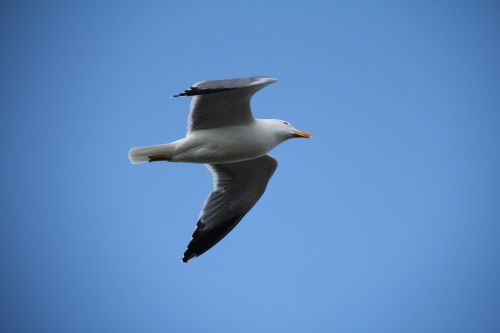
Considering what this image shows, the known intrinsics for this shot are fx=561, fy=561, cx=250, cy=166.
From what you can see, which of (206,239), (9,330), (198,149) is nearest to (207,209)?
(206,239)

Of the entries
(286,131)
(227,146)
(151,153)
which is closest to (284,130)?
(286,131)

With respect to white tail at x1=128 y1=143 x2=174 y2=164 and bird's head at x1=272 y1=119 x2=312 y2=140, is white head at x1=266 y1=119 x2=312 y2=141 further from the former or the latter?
white tail at x1=128 y1=143 x2=174 y2=164

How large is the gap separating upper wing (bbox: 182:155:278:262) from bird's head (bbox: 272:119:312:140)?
0.45m

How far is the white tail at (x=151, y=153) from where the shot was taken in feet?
20.6

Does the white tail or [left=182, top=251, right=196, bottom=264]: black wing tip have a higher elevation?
the white tail

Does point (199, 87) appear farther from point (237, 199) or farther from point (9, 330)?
point (9, 330)

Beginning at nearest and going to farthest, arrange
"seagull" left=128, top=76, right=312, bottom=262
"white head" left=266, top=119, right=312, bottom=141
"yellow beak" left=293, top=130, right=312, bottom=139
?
"seagull" left=128, top=76, right=312, bottom=262 → "white head" left=266, top=119, right=312, bottom=141 → "yellow beak" left=293, top=130, right=312, bottom=139

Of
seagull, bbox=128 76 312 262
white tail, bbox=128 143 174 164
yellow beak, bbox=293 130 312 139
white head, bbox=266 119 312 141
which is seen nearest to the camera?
seagull, bbox=128 76 312 262

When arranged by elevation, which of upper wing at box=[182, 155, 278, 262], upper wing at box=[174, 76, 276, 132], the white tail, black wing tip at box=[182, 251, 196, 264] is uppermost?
upper wing at box=[174, 76, 276, 132]

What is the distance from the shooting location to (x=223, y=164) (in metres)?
7.25

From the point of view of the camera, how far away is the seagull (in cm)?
597

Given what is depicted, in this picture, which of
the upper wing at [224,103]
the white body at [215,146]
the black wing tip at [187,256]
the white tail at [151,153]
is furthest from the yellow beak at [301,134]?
the black wing tip at [187,256]

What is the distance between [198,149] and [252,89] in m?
0.98

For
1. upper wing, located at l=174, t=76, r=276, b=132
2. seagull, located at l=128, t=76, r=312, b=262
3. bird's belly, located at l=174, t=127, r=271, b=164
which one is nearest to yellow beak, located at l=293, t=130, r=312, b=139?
seagull, located at l=128, t=76, r=312, b=262
